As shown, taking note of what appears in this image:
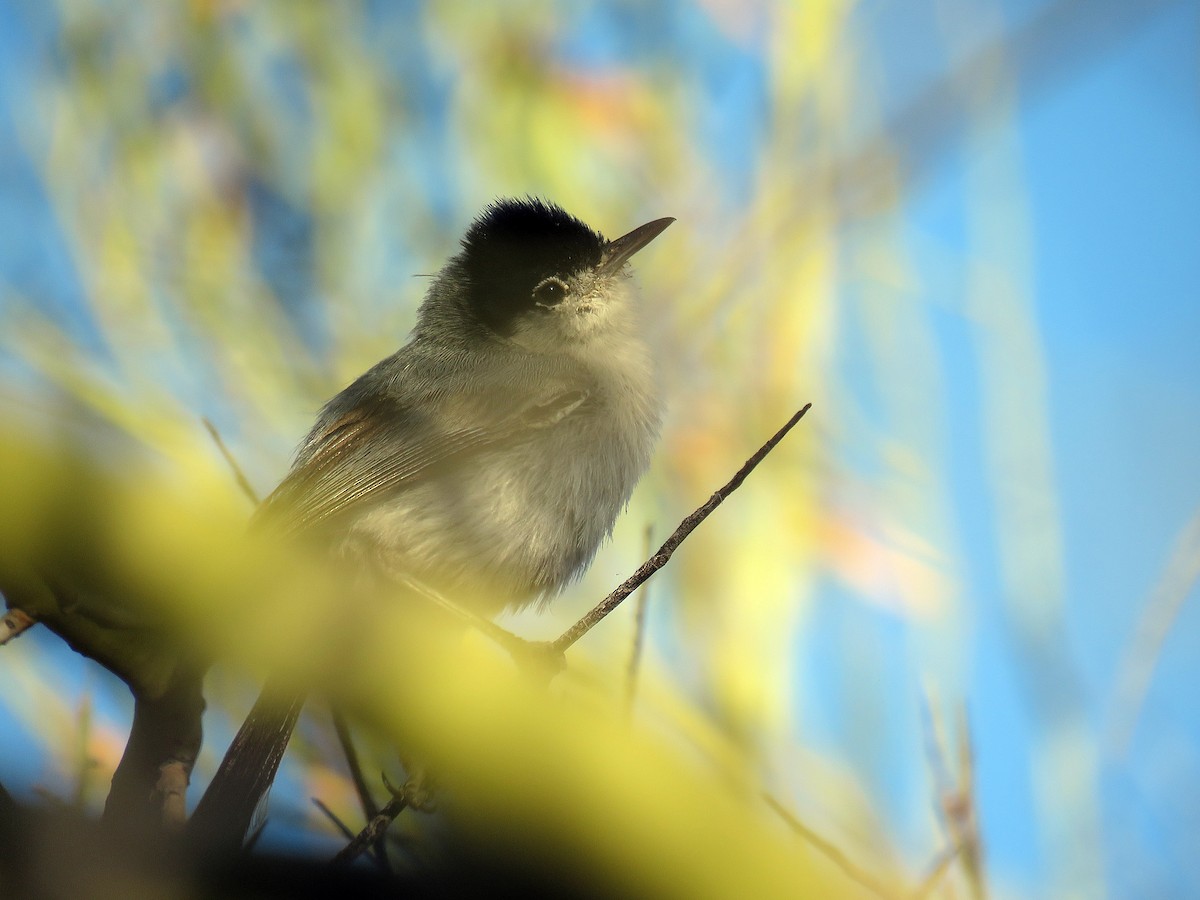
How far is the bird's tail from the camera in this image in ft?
3.62

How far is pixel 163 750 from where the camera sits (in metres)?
1.02

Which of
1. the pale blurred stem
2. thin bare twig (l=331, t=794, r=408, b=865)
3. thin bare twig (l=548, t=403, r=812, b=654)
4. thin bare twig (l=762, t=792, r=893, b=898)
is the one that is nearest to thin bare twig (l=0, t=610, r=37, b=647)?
the pale blurred stem

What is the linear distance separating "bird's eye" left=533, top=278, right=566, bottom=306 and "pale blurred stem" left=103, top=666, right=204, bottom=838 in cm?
137

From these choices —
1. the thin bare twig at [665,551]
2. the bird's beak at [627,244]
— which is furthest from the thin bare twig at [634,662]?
the bird's beak at [627,244]

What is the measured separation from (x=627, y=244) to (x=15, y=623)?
5.14ft

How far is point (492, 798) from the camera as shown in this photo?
759 mm

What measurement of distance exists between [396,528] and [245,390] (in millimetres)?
353

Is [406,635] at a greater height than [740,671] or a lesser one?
lesser

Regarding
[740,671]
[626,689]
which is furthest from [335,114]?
[626,689]

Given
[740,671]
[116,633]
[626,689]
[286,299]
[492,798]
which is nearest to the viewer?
[492,798]

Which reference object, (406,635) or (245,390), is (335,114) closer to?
(245,390)

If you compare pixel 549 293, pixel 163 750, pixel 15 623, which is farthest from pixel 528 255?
pixel 15 623

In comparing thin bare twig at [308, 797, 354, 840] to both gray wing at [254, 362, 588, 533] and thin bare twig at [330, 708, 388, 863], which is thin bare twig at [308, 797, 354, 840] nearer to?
thin bare twig at [330, 708, 388, 863]

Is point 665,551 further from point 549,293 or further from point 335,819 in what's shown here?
point 549,293
